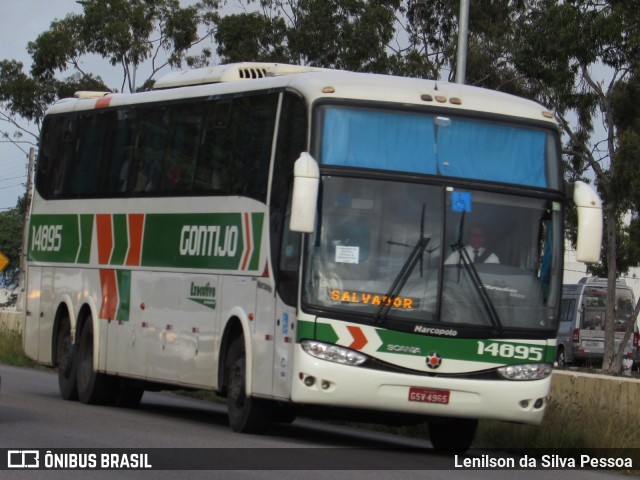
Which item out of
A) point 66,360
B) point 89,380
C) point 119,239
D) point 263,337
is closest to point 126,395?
point 89,380

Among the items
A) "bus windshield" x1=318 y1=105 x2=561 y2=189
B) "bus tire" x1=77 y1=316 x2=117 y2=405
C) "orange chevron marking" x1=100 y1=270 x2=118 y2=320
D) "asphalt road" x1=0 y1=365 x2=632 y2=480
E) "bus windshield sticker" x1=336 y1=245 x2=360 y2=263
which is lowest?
"asphalt road" x1=0 y1=365 x2=632 y2=480

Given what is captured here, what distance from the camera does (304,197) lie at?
1313cm

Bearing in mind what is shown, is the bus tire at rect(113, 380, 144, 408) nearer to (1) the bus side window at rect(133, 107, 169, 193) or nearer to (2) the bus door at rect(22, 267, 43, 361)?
(2) the bus door at rect(22, 267, 43, 361)

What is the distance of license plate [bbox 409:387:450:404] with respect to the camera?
1370cm

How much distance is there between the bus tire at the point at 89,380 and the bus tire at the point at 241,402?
4.10m

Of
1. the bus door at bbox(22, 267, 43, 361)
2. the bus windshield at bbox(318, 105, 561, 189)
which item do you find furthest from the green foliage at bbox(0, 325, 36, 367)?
the bus windshield at bbox(318, 105, 561, 189)

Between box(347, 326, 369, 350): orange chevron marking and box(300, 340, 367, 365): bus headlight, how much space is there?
54mm

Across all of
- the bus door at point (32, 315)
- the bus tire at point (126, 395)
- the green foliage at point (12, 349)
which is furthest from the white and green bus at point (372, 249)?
the green foliage at point (12, 349)

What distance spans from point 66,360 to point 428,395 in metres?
7.90

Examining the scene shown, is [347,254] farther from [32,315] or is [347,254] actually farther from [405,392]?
[32,315]

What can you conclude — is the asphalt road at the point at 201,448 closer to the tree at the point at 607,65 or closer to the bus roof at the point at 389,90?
the bus roof at the point at 389,90

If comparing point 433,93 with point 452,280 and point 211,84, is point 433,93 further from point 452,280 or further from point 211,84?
point 211,84

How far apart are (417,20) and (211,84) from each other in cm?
2630

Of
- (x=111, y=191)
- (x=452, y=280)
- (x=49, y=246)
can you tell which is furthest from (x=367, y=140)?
(x=49, y=246)
